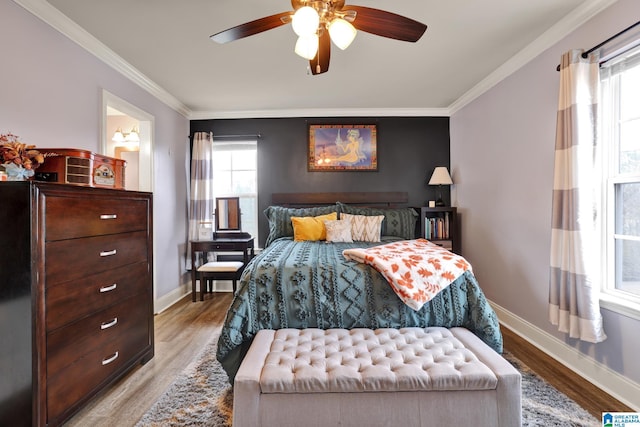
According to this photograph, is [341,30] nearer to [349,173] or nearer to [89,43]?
[89,43]

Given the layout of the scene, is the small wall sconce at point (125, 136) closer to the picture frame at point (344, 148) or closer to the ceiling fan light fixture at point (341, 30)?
the picture frame at point (344, 148)

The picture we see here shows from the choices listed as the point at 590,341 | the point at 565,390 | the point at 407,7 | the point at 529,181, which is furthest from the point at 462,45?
the point at 565,390

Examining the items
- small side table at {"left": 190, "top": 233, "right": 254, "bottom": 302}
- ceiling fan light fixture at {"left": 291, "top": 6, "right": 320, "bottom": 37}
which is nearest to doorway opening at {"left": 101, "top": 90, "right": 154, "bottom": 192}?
small side table at {"left": 190, "top": 233, "right": 254, "bottom": 302}

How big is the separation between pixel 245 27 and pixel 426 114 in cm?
334

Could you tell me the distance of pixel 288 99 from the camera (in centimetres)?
389

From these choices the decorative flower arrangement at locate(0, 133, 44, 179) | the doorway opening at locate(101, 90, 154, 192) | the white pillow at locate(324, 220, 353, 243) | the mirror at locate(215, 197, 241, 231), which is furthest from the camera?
the mirror at locate(215, 197, 241, 231)

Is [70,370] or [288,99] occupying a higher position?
[288,99]

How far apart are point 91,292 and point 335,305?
4.85 feet

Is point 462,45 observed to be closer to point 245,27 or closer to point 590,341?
point 245,27

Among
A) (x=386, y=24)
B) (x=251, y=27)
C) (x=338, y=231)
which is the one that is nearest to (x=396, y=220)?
(x=338, y=231)

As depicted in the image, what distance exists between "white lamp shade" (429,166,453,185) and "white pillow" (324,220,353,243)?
→ 4.81 feet

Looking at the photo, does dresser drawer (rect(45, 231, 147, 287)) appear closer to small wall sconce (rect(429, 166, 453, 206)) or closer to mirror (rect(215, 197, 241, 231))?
mirror (rect(215, 197, 241, 231))

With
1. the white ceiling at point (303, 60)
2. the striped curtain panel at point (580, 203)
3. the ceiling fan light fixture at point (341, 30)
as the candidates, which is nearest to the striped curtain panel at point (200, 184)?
the white ceiling at point (303, 60)

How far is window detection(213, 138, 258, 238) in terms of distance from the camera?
448 cm
